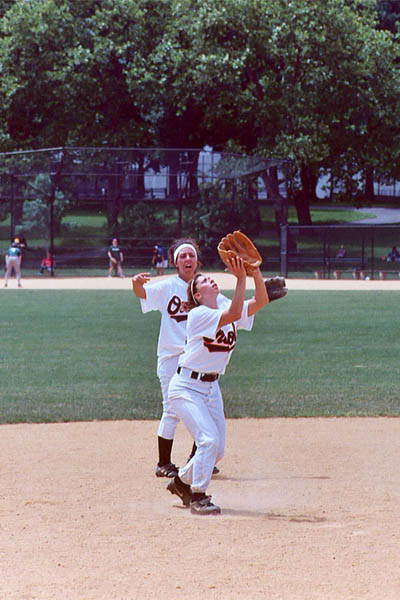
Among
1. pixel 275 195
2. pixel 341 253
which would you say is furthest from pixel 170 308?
pixel 275 195

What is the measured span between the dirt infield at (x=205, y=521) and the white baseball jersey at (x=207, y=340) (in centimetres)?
96

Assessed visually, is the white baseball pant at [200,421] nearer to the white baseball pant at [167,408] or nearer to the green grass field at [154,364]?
the white baseball pant at [167,408]

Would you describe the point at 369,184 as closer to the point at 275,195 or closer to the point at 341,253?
the point at 275,195

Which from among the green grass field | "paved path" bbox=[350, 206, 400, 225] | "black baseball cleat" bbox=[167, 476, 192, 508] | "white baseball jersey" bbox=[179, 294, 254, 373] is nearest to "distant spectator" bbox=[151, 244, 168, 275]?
the green grass field

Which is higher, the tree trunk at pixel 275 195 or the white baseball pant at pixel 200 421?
the tree trunk at pixel 275 195

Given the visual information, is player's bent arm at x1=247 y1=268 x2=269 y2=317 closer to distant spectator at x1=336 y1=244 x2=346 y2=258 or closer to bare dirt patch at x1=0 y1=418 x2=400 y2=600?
bare dirt patch at x1=0 y1=418 x2=400 y2=600

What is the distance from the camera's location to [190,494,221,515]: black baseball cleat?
5.90m

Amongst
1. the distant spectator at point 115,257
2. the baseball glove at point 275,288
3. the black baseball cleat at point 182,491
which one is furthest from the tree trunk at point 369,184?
the black baseball cleat at point 182,491

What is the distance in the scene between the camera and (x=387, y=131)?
4822cm

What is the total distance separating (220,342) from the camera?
5895mm

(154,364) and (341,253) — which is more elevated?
(341,253)

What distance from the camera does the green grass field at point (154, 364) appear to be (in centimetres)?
1071

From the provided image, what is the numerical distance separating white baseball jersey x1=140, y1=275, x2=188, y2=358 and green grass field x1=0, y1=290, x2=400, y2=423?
3.30 meters

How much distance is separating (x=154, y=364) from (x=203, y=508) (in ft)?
27.7
